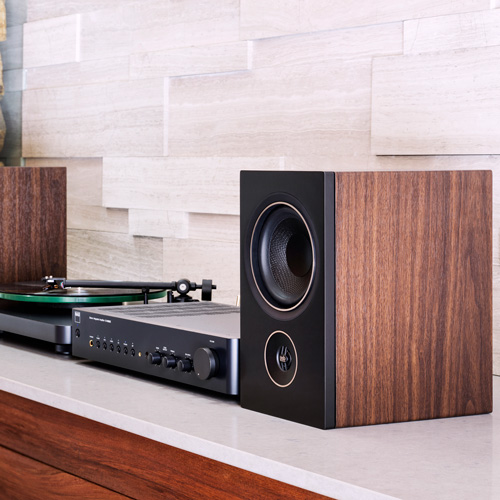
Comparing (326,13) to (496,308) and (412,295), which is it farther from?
(412,295)

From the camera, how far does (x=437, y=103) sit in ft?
4.73

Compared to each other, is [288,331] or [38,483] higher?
[288,331]

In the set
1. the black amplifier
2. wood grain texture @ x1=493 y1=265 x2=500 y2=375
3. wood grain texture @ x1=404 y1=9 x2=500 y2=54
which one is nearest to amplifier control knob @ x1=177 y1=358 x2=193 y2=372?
the black amplifier

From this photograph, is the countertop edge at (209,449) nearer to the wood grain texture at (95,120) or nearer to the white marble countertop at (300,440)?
the white marble countertop at (300,440)

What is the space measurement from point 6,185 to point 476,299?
108cm

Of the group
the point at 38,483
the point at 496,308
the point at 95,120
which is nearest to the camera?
the point at 38,483

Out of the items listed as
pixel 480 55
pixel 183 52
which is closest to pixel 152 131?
pixel 183 52

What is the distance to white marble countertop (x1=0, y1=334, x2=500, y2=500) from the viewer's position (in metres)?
0.82

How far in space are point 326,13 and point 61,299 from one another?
2.28ft

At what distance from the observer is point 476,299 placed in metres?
1.08

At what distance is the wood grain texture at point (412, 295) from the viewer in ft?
3.25

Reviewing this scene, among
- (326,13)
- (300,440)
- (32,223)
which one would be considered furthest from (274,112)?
(300,440)

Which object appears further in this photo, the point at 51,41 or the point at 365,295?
the point at 51,41

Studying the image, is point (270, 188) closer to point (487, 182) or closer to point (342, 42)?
point (487, 182)
